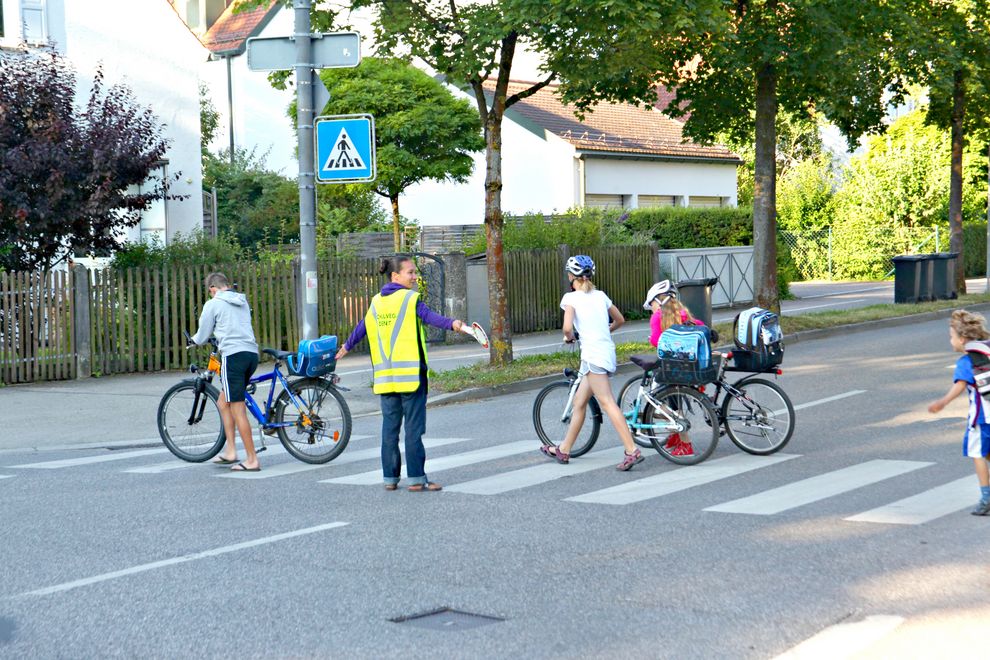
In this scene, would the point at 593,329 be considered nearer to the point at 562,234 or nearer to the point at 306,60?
the point at 306,60

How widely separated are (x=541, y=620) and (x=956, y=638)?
5.73ft

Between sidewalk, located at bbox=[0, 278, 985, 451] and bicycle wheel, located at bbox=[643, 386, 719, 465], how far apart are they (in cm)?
414

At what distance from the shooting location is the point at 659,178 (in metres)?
44.0

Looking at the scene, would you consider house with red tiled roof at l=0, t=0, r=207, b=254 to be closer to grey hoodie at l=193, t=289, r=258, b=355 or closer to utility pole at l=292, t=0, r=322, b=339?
utility pole at l=292, t=0, r=322, b=339

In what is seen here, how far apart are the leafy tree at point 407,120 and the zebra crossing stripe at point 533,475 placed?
70.8 feet

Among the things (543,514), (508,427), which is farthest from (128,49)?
(543,514)

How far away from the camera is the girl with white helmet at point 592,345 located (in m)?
10.0

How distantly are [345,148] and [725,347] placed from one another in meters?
8.93

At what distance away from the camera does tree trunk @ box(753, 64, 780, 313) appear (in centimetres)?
2205

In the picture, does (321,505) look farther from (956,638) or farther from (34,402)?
(34,402)

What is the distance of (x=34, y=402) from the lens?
50.7 feet

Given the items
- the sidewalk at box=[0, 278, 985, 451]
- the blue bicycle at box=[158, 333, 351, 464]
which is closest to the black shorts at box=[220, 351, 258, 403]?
the blue bicycle at box=[158, 333, 351, 464]

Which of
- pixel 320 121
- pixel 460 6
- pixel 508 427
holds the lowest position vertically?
pixel 508 427

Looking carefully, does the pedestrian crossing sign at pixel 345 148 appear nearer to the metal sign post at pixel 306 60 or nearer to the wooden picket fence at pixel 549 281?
the metal sign post at pixel 306 60
